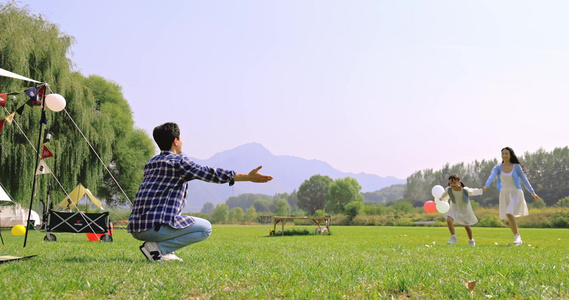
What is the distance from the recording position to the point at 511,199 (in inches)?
392

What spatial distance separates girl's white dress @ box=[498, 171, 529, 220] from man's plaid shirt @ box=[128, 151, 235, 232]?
7.71m

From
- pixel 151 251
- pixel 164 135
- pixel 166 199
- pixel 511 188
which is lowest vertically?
pixel 151 251

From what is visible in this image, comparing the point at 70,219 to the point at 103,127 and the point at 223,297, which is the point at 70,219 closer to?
the point at 223,297

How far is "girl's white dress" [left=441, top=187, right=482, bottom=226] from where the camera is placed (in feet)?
33.5

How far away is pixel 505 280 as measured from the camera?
3855 millimetres

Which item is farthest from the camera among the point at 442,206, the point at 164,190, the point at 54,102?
the point at 442,206

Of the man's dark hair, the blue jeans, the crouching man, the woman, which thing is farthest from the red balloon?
the man's dark hair

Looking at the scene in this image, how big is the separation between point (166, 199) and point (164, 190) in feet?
0.34

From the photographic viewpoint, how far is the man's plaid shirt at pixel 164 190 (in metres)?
4.83

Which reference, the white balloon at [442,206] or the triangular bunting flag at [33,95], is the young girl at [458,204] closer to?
the white balloon at [442,206]

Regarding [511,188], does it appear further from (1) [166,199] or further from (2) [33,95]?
(2) [33,95]

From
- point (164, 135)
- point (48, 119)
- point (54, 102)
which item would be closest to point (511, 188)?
point (164, 135)

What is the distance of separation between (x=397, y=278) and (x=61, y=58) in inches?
804

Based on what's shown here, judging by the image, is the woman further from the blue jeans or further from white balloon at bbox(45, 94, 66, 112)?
white balloon at bbox(45, 94, 66, 112)
